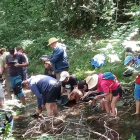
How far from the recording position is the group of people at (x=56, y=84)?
6781mm

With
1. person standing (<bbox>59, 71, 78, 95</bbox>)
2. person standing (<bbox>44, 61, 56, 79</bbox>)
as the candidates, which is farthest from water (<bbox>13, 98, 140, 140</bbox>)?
person standing (<bbox>44, 61, 56, 79</bbox>)

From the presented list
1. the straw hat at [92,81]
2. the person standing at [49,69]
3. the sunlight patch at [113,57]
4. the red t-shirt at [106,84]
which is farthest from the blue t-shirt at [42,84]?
the sunlight patch at [113,57]

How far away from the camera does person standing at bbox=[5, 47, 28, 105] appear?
814cm

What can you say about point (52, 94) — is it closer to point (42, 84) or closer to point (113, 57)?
point (42, 84)

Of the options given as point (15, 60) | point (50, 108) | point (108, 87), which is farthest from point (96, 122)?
point (15, 60)

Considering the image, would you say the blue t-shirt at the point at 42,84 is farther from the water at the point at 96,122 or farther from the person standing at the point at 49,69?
the person standing at the point at 49,69

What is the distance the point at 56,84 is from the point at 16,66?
5.22ft

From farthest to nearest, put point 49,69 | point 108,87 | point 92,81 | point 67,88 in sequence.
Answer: point 49,69, point 67,88, point 92,81, point 108,87

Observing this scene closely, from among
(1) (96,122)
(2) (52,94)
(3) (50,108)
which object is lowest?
(1) (96,122)

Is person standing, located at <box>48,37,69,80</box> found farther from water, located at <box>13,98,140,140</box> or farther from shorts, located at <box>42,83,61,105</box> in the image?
shorts, located at <box>42,83,61,105</box>

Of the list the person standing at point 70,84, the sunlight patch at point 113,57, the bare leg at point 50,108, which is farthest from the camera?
the person standing at point 70,84

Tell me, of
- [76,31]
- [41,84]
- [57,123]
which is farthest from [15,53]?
[76,31]

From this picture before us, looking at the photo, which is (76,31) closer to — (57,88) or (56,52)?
(56,52)

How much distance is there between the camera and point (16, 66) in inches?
320
